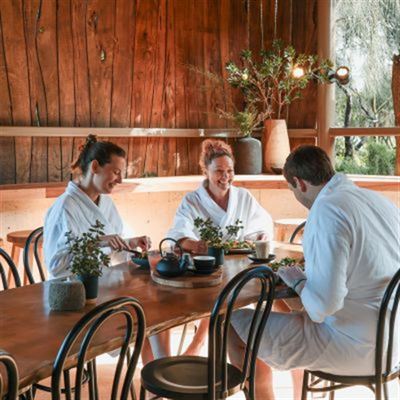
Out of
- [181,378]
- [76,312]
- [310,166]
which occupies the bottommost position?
[181,378]

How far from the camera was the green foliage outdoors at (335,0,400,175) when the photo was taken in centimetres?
527

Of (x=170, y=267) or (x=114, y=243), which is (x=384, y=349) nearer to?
(x=170, y=267)

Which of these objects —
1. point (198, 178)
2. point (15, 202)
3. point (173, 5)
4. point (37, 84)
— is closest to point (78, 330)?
point (15, 202)

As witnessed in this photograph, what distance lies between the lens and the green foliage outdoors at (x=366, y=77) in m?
5.27

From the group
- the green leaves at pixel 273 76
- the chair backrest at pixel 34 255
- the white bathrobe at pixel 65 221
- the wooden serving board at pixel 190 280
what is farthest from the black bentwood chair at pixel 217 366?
the green leaves at pixel 273 76

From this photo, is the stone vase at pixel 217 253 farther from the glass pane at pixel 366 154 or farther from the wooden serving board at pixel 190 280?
the glass pane at pixel 366 154

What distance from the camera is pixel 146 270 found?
2.87 metres

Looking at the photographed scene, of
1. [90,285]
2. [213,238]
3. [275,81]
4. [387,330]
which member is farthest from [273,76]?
[90,285]

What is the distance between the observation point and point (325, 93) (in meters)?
5.34

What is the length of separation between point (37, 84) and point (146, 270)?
84.8 inches

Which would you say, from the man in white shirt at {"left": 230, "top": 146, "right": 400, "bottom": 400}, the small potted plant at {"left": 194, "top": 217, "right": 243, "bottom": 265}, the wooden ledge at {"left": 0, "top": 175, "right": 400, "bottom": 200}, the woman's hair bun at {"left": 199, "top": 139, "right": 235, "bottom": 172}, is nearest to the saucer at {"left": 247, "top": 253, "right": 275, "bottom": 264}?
the small potted plant at {"left": 194, "top": 217, "right": 243, "bottom": 265}

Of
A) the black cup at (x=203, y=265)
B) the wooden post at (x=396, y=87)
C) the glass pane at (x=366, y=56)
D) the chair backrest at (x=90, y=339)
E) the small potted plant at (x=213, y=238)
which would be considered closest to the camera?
the chair backrest at (x=90, y=339)

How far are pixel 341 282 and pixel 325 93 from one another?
10.8ft

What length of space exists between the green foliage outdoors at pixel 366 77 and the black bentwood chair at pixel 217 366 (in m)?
3.32
